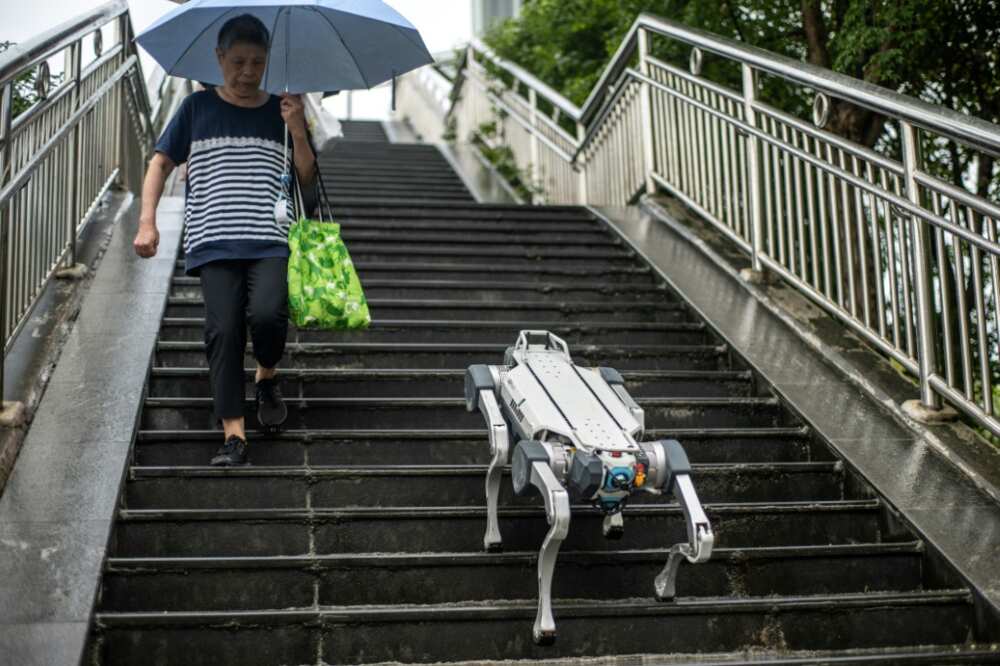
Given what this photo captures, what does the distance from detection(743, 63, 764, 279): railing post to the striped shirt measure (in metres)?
2.57

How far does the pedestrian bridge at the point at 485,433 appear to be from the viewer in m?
3.34

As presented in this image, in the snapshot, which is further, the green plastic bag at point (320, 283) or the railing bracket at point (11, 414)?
the green plastic bag at point (320, 283)

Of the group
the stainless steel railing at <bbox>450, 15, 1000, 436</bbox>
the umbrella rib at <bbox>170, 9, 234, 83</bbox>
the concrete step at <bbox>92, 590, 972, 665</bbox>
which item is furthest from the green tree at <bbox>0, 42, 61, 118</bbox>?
the stainless steel railing at <bbox>450, 15, 1000, 436</bbox>

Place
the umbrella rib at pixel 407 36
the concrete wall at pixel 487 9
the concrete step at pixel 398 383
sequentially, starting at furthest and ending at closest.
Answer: the concrete wall at pixel 487 9 → the concrete step at pixel 398 383 → the umbrella rib at pixel 407 36

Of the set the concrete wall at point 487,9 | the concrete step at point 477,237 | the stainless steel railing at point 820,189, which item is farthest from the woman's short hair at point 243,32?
the concrete wall at point 487,9

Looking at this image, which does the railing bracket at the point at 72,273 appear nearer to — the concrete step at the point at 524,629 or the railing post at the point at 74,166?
the railing post at the point at 74,166

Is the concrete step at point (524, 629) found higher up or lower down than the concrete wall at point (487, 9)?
higher up

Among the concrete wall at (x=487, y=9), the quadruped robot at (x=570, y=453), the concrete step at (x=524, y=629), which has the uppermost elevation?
the quadruped robot at (x=570, y=453)

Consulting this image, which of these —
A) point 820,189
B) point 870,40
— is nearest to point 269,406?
point 820,189

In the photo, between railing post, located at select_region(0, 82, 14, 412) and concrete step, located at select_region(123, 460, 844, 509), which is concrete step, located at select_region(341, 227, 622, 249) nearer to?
concrete step, located at select_region(123, 460, 844, 509)

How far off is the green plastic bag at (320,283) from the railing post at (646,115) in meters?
4.00

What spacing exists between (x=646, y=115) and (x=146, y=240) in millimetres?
4500

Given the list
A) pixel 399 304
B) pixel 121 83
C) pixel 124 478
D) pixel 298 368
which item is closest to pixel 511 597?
pixel 124 478

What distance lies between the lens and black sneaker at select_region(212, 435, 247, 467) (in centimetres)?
402
